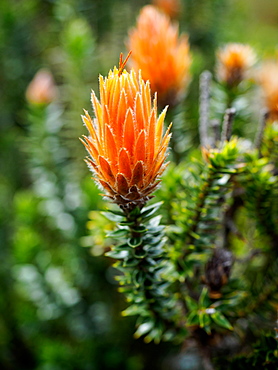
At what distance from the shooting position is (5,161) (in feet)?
3.82

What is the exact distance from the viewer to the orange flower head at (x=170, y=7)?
1076mm

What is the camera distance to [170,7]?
1.09m

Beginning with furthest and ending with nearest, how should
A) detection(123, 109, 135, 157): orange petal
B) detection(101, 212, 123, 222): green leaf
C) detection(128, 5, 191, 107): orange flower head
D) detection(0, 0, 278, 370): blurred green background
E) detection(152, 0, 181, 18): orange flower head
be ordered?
detection(152, 0, 181, 18): orange flower head, detection(0, 0, 278, 370): blurred green background, detection(128, 5, 191, 107): orange flower head, detection(101, 212, 123, 222): green leaf, detection(123, 109, 135, 157): orange petal

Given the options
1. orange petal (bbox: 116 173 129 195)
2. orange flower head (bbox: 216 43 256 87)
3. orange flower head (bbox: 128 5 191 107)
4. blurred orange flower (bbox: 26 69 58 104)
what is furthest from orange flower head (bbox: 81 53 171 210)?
blurred orange flower (bbox: 26 69 58 104)

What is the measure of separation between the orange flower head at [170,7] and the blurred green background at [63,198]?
0.02 m

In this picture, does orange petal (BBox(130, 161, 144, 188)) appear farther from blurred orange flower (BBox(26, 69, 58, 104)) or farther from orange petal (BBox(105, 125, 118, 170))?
blurred orange flower (BBox(26, 69, 58, 104))

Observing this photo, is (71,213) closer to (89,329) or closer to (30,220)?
(30,220)

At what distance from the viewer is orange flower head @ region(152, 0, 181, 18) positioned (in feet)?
3.53

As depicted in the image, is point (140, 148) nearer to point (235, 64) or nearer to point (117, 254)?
point (117, 254)

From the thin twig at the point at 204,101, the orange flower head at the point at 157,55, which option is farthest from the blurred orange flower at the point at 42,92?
the thin twig at the point at 204,101

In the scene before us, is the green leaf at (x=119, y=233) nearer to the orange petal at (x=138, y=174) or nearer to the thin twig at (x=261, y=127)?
the orange petal at (x=138, y=174)

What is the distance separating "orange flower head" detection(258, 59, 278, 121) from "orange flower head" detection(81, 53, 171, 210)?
353 millimetres

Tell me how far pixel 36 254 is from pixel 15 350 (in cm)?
36

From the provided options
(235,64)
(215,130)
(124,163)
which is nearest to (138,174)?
(124,163)
